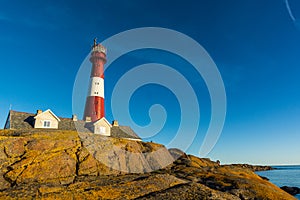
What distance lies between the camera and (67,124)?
40.1m

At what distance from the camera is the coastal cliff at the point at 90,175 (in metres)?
13.9

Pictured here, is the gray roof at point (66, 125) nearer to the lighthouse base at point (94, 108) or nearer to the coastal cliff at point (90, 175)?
the lighthouse base at point (94, 108)

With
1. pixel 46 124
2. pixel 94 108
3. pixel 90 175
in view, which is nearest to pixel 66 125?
pixel 46 124

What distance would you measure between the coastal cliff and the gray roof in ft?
38.2

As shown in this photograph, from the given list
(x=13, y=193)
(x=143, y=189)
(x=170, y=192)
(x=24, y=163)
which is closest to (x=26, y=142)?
(x=24, y=163)

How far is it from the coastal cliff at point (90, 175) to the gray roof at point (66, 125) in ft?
38.2

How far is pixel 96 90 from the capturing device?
4728 cm

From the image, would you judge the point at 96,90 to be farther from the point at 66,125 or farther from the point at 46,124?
the point at 46,124

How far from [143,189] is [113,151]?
11331mm

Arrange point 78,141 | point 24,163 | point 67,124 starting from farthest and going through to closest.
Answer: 1. point 67,124
2. point 78,141
3. point 24,163

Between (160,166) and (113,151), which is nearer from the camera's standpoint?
(113,151)

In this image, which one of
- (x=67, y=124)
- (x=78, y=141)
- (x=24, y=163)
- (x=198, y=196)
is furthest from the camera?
(x=67, y=124)

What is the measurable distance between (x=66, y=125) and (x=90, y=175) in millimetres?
22225

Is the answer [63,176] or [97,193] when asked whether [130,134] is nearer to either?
[63,176]
